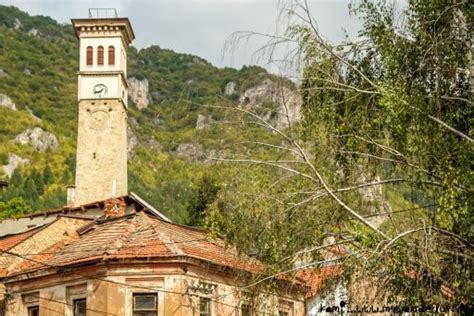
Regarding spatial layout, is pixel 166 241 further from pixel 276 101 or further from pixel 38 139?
pixel 38 139

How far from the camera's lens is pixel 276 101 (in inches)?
642

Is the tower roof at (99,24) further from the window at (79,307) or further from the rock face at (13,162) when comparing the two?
the rock face at (13,162)

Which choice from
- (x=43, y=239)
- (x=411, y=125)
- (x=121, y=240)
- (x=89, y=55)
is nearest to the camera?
(x=411, y=125)

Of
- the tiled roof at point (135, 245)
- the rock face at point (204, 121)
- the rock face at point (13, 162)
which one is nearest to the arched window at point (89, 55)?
the tiled roof at point (135, 245)

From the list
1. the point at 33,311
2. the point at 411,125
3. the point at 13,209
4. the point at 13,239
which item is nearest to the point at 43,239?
the point at 13,239

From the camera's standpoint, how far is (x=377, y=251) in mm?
14648

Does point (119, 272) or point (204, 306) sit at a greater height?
point (119, 272)

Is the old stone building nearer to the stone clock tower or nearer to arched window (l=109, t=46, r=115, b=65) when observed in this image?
the stone clock tower

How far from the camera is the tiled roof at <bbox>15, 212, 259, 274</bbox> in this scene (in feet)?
82.9

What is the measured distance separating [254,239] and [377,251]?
7.27ft

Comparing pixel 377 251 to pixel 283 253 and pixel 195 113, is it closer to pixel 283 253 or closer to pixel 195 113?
pixel 283 253

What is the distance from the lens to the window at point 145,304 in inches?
992

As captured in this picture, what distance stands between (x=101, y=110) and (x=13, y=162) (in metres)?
74.2

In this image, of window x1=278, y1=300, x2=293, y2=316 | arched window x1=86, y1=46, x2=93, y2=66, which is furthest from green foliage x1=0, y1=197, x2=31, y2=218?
window x1=278, y1=300, x2=293, y2=316
